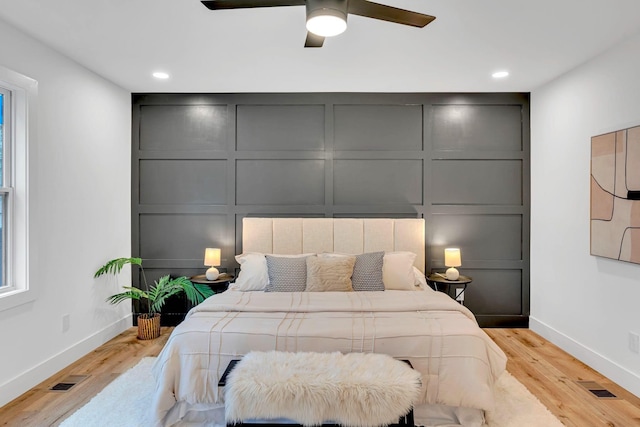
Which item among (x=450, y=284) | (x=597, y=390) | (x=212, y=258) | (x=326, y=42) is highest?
(x=326, y=42)

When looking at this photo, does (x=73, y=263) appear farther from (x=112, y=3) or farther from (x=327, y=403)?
(x=327, y=403)

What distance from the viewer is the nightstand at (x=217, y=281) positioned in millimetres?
4281

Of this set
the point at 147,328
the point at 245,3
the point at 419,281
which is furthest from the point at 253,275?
the point at 245,3

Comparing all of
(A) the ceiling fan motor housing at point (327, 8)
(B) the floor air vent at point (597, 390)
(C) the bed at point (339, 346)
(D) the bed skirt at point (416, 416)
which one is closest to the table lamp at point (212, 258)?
(C) the bed at point (339, 346)

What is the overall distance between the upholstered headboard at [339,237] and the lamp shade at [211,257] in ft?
1.00

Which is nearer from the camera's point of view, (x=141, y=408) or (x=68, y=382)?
(x=141, y=408)

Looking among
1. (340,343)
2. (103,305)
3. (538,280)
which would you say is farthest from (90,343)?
(538,280)

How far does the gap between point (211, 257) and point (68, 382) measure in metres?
1.67

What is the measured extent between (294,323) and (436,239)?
2489mm

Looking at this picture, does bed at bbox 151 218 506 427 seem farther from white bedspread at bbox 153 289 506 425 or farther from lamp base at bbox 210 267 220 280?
lamp base at bbox 210 267 220 280

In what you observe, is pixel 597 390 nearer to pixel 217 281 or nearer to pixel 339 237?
pixel 339 237

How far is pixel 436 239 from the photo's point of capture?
473cm

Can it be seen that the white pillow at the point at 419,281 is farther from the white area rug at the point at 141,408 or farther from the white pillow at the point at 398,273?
the white area rug at the point at 141,408

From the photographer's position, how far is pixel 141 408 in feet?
9.14
